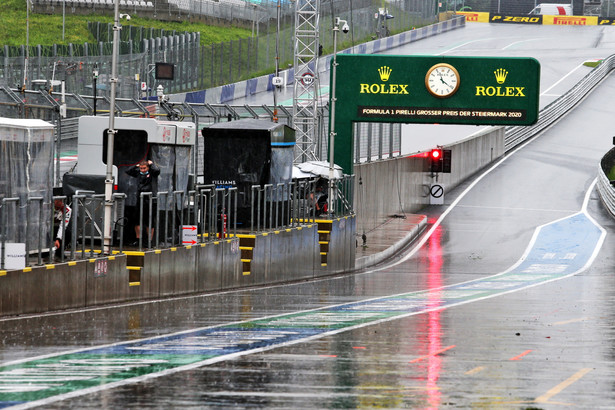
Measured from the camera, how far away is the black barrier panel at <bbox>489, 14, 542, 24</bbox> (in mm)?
135750

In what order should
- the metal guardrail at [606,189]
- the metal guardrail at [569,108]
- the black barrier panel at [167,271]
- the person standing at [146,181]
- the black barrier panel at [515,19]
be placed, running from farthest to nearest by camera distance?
the black barrier panel at [515,19] < the metal guardrail at [569,108] < the metal guardrail at [606,189] < the person standing at [146,181] < the black barrier panel at [167,271]

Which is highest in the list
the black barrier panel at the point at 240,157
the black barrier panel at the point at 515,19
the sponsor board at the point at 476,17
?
the sponsor board at the point at 476,17

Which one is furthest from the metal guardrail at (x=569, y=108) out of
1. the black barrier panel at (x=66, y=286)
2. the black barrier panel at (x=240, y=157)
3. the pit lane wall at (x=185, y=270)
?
the black barrier panel at (x=66, y=286)

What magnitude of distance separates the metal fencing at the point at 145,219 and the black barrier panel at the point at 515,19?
108 metres

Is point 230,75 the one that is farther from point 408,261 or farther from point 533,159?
point 408,261

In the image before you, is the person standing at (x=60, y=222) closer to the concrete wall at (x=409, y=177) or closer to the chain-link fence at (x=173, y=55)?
the chain-link fence at (x=173, y=55)

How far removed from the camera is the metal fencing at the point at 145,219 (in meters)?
17.8

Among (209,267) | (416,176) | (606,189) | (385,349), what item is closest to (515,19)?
(606,189)

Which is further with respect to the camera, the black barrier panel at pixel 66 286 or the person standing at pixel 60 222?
the person standing at pixel 60 222

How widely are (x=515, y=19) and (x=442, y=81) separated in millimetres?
100624

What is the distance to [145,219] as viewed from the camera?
21.8 meters

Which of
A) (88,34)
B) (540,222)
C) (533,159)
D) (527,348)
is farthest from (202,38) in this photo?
(527,348)

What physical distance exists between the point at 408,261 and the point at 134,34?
1616 inches

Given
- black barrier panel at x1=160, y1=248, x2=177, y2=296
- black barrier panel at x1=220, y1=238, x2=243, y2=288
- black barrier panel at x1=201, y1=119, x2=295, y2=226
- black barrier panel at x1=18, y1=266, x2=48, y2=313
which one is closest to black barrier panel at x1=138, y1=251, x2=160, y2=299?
black barrier panel at x1=160, y1=248, x2=177, y2=296
